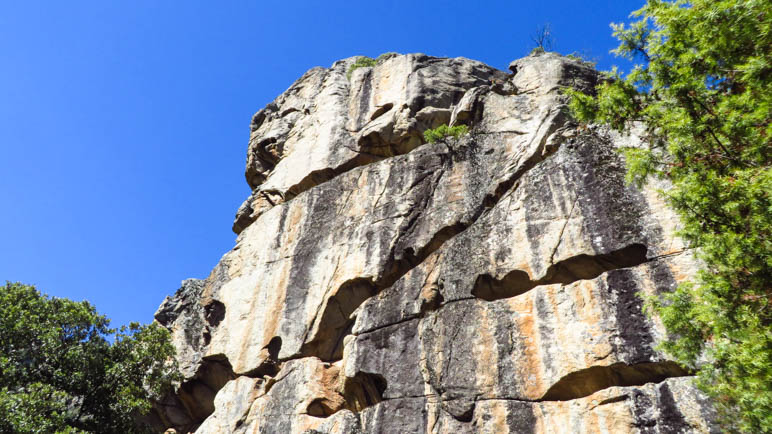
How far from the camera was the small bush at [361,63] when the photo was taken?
27516mm

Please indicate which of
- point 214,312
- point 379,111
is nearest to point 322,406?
point 214,312

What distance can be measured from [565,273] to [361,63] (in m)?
17.7

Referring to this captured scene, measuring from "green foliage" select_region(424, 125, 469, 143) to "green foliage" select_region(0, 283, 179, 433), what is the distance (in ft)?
46.6

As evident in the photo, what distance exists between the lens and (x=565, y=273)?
47.5ft

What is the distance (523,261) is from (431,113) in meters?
9.41

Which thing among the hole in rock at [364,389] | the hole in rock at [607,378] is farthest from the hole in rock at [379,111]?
the hole in rock at [607,378]

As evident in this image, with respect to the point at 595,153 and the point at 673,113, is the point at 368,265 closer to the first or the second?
the point at 595,153

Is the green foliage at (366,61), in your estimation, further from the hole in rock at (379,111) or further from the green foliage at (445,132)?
the green foliage at (445,132)

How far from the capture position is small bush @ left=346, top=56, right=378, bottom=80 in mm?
27516

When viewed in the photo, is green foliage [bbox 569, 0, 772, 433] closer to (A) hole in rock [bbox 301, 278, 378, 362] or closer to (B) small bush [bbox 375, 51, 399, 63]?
(A) hole in rock [bbox 301, 278, 378, 362]

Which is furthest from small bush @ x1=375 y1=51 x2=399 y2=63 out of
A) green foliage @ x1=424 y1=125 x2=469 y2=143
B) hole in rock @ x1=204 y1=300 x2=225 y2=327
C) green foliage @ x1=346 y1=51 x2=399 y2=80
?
hole in rock @ x1=204 y1=300 x2=225 y2=327

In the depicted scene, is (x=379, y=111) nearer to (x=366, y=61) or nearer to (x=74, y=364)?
(x=366, y=61)

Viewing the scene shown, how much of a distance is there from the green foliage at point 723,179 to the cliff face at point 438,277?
7.62 ft

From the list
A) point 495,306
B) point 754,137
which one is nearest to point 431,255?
point 495,306
